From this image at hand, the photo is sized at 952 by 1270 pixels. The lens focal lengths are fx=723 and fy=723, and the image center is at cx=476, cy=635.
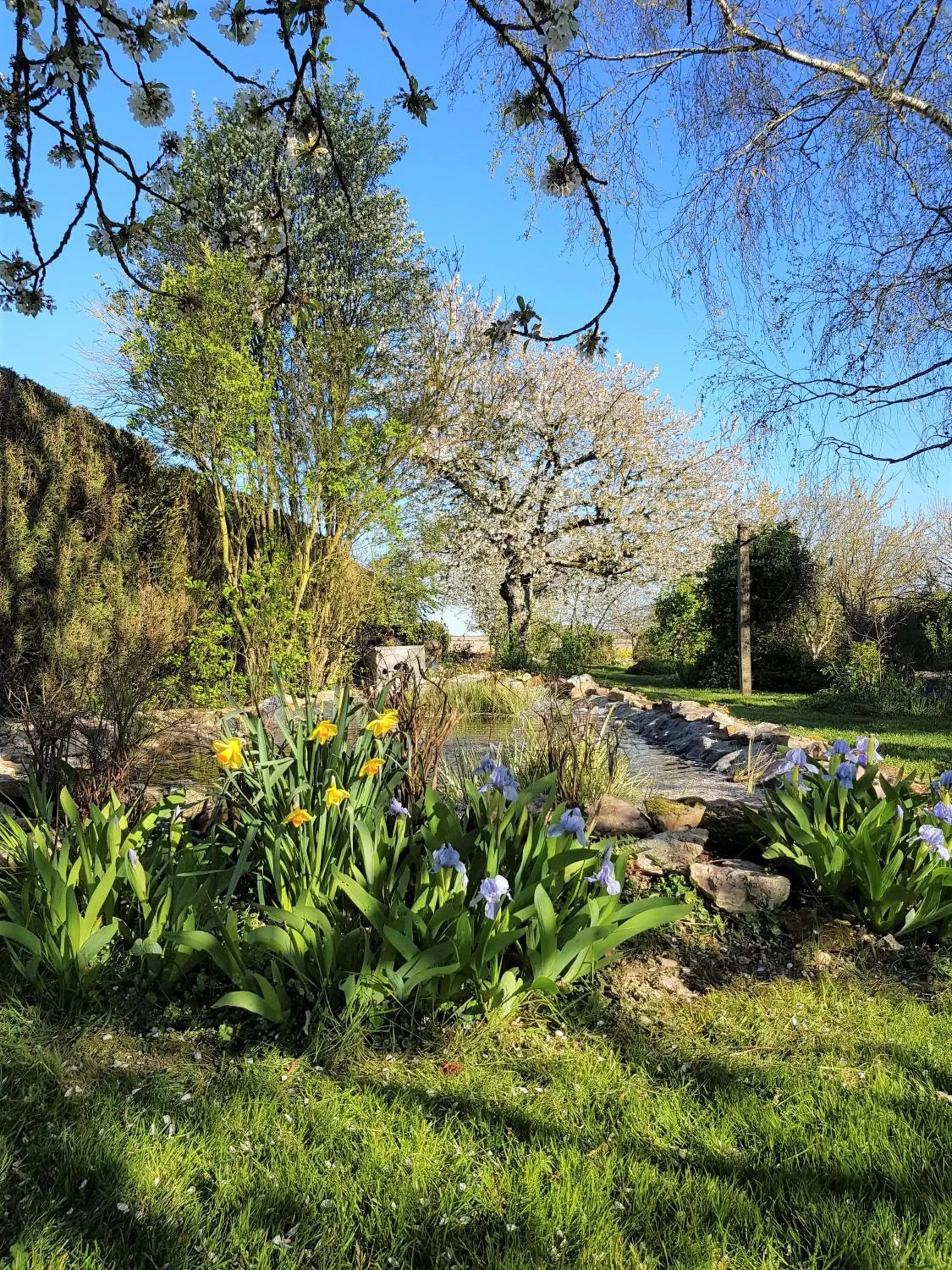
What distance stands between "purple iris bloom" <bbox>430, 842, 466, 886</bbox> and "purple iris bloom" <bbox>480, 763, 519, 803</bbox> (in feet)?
1.29

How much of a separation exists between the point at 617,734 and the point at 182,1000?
2.58 metres

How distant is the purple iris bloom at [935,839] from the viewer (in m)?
2.46

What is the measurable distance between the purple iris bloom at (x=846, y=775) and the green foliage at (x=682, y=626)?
409 inches

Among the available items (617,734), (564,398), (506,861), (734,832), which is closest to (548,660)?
(564,398)

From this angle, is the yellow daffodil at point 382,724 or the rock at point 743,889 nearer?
the yellow daffodil at point 382,724

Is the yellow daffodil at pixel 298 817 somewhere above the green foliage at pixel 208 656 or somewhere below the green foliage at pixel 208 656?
below

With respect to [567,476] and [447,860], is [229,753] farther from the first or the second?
[567,476]

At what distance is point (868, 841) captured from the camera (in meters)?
2.58

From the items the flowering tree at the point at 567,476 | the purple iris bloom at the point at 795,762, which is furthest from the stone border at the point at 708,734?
the flowering tree at the point at 567,476

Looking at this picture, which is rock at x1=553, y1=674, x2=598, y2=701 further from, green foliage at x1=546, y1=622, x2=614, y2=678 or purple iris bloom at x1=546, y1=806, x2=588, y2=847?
purple iris bloom at x1=546, y1=806, x2=588, y2=847

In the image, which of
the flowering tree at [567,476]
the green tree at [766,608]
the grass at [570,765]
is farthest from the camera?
the flowering tree at [567,476]

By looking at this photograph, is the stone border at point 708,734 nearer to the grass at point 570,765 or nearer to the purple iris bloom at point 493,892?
the grass at point 570,765

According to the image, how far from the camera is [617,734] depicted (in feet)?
13.2

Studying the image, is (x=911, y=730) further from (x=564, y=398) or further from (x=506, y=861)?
(x=564, y=398)
